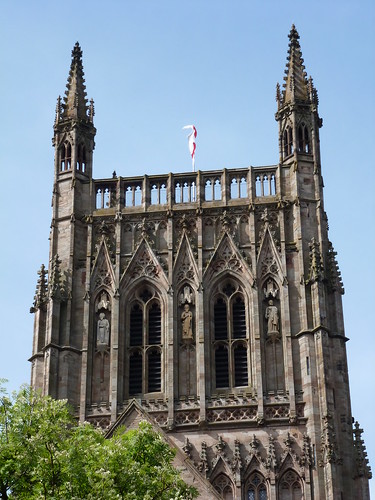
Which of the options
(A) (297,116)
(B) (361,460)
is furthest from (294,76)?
(B) (361,460)

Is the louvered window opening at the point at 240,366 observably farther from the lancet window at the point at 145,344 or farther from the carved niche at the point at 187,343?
the lancet window at the point at 145,344

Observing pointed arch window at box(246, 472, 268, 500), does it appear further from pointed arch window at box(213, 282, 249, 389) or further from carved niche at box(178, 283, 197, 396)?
carved niche at box(178, 283, 197, 396)

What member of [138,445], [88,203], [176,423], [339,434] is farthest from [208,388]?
[138,445]

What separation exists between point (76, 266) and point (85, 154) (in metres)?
6.04

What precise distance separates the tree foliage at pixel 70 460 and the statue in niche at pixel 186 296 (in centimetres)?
1798

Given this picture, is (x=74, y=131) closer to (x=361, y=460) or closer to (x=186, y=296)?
(x=186, y=296)

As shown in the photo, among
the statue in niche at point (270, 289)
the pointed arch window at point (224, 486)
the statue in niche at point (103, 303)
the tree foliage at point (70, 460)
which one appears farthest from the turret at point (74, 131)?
the tree foliage at point (70, 460)

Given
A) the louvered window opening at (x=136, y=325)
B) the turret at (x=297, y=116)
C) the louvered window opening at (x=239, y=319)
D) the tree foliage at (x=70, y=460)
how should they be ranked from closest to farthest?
the tree foliage at (x=70, y=460) → the louvered window opening at (x=239, y=319) → the louvered window opening at (x=136, y=325) → the turret at (x=297, y=116)

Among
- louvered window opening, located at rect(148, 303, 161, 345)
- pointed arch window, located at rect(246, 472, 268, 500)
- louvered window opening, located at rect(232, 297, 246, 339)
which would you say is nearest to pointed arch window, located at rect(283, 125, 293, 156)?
louvered window opening, located at rect(232, 297, 246, 339)

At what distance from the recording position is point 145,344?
181ft

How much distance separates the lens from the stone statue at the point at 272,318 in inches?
2142

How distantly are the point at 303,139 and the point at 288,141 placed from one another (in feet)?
2.11

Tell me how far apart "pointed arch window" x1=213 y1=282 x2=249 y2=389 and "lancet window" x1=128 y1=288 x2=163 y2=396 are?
2290mm

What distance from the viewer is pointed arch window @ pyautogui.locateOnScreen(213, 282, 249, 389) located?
53938 millimetres
